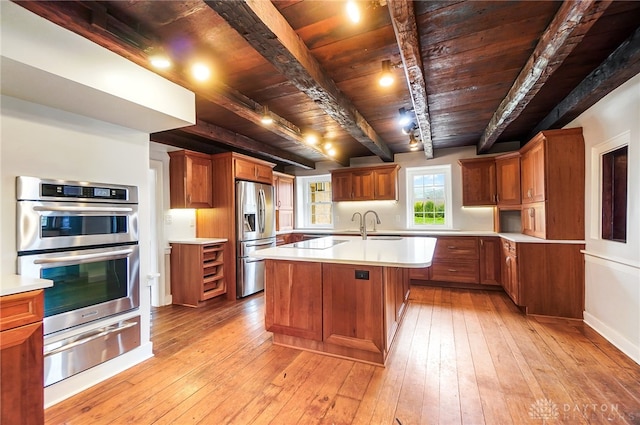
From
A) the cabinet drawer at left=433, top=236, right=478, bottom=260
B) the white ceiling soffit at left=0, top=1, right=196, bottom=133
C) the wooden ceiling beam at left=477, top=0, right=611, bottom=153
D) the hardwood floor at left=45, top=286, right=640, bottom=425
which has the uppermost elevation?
the wooden ceiling beam at left=477, top=0, right=611, bottom=153

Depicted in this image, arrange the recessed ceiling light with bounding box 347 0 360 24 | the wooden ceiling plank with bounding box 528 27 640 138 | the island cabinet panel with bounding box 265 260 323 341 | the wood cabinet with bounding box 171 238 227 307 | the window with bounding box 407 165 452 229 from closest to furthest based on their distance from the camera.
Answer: the recessed ceiling light with bounding box 347 0 360 24
the wooden ceiling plank with bounding box 528 27 640 138
the island cabinet panel with bounding box 265 260 323 341
the wood cabinet with bounding box 171 238 227 307
the window with bounding box 407 165 452 229

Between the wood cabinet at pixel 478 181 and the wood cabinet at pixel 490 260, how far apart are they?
2.34 ft

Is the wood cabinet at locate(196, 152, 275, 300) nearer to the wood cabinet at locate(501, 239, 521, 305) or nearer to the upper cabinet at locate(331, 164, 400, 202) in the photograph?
the upper cabinet at locate(331, 164, 400, 202)

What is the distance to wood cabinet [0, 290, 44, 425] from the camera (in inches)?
54.3

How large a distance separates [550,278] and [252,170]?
4154 mm

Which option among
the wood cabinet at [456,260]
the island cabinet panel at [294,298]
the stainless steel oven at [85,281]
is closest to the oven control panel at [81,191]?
the stainless steel oven at [85,281]

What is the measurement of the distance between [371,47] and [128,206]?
7.51 ft

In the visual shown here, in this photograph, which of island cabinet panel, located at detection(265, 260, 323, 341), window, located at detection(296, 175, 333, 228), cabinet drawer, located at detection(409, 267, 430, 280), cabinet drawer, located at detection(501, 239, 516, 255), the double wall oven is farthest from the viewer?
window, located at detection(296, 175, 333, 228)

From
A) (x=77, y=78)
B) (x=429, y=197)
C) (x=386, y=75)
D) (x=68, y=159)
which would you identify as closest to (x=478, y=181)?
(x=429, y=197)

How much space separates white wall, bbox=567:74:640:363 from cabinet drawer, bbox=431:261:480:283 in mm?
1459

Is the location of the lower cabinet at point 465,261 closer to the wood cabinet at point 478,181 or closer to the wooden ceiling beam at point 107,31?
the wood cabinet at point 478,181

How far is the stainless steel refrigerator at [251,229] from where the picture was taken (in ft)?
13.5

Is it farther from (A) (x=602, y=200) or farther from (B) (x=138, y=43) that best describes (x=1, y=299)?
(A) (x=602, y=200)

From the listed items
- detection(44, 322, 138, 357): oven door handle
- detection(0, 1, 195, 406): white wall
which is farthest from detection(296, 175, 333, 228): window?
detection(44, 322, 138, 357): oven door handle
